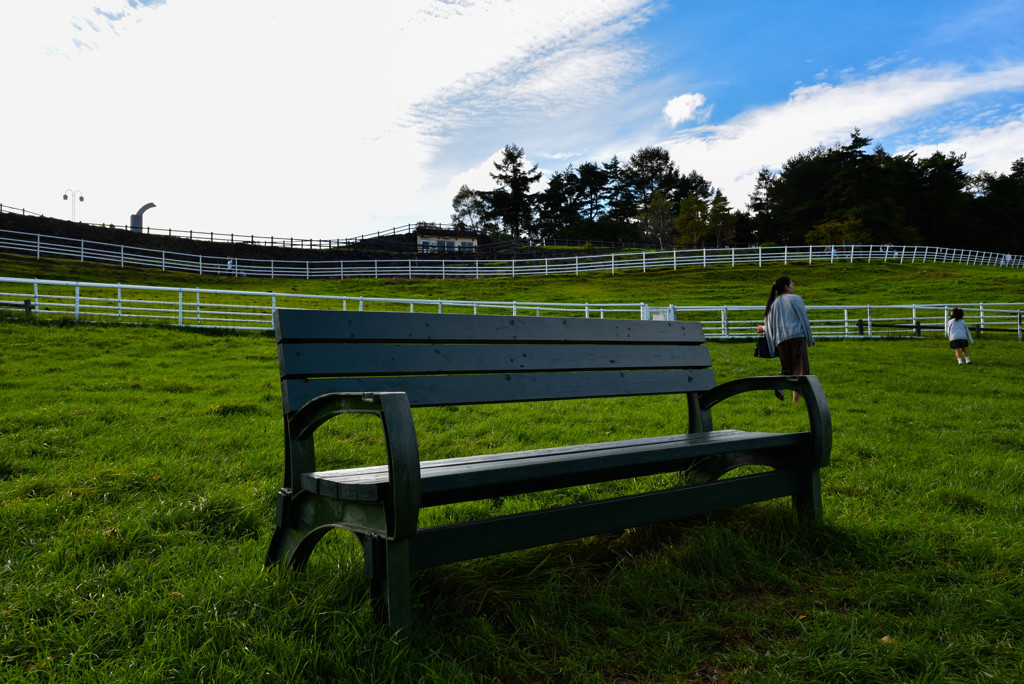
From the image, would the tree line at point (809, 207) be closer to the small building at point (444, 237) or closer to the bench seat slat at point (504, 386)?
the small building at point (444, 237)

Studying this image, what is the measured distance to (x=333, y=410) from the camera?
194cm

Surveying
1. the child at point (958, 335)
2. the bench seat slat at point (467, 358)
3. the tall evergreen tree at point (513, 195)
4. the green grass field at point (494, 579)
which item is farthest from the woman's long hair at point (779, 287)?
the tall evergreen tree at point (513, 195)

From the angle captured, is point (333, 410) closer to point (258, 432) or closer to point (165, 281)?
point (258, 432)

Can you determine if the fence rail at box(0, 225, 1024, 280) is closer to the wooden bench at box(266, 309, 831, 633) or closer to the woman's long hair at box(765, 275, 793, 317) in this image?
the woman's long hair at box(765, 275, 793, 317)

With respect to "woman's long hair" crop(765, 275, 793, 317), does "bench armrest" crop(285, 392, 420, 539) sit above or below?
below

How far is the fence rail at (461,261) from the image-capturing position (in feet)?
113

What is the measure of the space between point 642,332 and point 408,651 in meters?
2.01

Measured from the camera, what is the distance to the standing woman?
7812 mm

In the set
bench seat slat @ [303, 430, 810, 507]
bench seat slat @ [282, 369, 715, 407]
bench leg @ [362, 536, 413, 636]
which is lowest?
bench leg @ [362, 536, 413, 636]

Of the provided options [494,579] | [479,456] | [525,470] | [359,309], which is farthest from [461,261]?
[525,470]

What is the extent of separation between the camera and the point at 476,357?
2.58 m

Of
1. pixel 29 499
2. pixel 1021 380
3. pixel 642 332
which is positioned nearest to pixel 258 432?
pixel 29 499

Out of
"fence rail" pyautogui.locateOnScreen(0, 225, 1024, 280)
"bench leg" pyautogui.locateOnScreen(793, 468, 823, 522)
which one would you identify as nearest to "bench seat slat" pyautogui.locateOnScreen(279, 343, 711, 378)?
"bench leg" pyautogui.locateOnScreen(793, 468, 823, 522)

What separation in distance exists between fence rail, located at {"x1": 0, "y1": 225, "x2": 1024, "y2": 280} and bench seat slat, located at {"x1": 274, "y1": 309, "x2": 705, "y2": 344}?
34516mm
